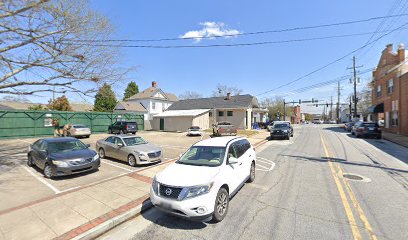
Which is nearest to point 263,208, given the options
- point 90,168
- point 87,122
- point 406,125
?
point 90,168

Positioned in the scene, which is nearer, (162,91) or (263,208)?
(263,208)

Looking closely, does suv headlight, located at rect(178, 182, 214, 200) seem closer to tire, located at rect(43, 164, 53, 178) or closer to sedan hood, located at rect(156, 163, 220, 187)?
sedan hood, located at rect(156, 163, 220, 187)

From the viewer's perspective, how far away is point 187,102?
3941 cm

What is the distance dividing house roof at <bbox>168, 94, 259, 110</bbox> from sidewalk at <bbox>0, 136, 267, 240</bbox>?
87.5ft

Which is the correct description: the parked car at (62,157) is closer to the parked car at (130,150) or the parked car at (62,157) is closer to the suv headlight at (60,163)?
the suv headlight at (60,163)

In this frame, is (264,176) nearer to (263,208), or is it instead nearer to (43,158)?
(263,208)

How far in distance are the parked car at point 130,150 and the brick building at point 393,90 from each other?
1000 inches

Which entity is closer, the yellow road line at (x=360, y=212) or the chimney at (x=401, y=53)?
the yellow road line at (x=360, y=212)

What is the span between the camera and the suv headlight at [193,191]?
159 inches

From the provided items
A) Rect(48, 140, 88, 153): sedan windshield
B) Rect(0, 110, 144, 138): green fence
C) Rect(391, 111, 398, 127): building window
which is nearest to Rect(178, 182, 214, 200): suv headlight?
Rect(48, 140, 88, 153): sedan windshield

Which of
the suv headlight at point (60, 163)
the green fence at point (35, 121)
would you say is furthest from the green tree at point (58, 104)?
the suv headlight at point (60, 163)

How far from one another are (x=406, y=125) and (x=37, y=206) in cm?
2930

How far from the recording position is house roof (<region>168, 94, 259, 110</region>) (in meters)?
32.0

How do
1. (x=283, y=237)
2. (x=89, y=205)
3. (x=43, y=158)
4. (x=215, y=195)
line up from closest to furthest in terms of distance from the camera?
(x=283, y=237)
(x=215, y=195)
(x=89, y=205)
(x=43, y=158)
